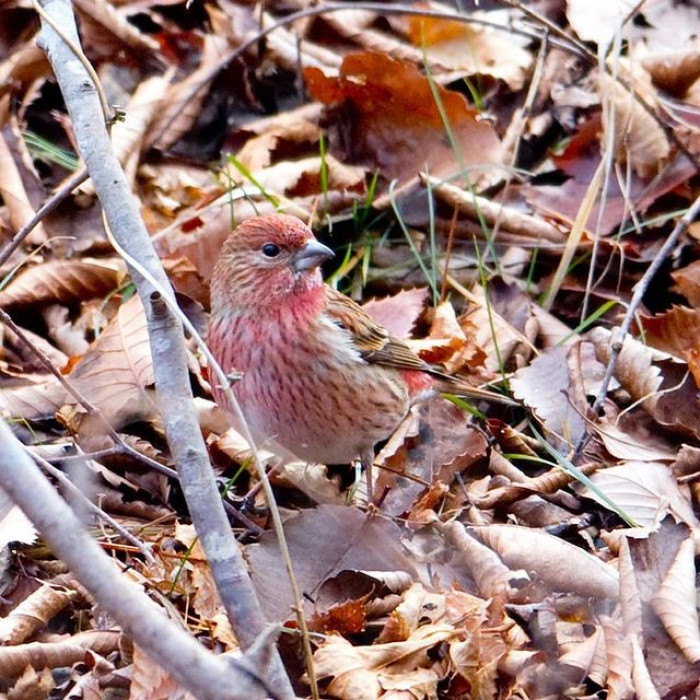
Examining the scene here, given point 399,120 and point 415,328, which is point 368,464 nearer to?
point 415,328

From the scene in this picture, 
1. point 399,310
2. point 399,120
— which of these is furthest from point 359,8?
point 399,310

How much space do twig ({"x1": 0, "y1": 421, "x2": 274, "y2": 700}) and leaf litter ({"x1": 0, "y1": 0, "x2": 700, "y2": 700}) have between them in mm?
1228

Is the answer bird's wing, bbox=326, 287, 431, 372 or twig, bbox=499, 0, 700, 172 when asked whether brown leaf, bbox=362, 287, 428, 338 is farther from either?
twig, bbox=499, 0, 700, 172

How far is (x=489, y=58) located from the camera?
24.7 ft

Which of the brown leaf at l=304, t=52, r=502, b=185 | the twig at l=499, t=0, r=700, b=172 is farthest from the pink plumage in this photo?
the twig at l=499, t=0, r=700, b=172

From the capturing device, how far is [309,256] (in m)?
4.94

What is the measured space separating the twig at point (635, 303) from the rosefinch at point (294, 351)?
0.86 metres

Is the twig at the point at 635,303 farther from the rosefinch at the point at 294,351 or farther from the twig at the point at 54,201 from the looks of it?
the twig at the point at 54,201

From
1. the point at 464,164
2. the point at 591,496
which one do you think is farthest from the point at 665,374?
the point at 464,164

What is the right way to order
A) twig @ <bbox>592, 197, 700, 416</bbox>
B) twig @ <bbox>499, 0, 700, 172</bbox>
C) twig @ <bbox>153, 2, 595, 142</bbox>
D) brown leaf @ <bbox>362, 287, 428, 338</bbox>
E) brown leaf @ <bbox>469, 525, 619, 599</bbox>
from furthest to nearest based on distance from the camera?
twig @ <bbox>153, 2, 595, 142</bbox>, twig @ <bbox>499, 0, 700, 172</bbox>, brown leaf @ <bbox>362, 287, 428, 338</bbox>, twig @ <bbox>592, 197, 700, 416</bbox>, brown leaf @ <bbox>469, 525, 619, 599</bbox>

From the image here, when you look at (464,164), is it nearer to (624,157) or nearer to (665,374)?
(624,157)

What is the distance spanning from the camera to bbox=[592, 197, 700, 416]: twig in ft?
17.1

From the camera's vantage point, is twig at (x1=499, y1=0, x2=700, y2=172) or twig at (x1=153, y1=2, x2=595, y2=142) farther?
twig at (x1=153, y1=2, x2=595, y2=142)

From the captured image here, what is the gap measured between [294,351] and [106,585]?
2428 millimetres
